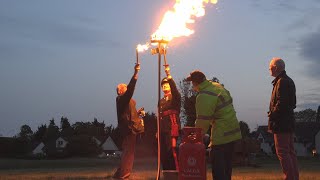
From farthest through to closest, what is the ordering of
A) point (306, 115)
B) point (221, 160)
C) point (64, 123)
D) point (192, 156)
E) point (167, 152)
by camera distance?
point (306, 115), point (64, 123), point (167, 152), point (221, 160), point (192, 156)

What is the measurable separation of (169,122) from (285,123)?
2584mm

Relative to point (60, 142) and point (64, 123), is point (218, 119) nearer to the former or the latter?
point (60, 142)

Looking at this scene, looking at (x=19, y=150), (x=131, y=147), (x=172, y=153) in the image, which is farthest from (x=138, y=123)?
(x=19, y=150)

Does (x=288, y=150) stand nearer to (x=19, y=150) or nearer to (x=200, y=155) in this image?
(x=200, y=155)

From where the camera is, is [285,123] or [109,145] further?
[109,145]

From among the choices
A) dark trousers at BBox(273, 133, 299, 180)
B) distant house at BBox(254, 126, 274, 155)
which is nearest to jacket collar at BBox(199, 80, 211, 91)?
dark trousers at BBox(273, 133, 299, 180)

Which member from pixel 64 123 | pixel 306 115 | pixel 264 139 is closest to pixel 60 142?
pixel 64 123

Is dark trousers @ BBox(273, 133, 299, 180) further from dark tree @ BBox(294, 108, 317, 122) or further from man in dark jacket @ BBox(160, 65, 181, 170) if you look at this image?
dark tree @ BBox(294, 108, 317, 122)

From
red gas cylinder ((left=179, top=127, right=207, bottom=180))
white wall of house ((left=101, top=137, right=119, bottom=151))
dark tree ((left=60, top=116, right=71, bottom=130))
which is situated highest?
dark tree ((left=60, top=116, right=71, bottom=130))

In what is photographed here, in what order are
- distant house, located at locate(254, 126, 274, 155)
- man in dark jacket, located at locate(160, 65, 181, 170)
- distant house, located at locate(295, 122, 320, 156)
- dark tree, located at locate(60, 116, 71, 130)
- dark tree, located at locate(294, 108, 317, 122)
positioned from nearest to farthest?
man in dark jacket, located at locate(160, 65, 181, 170), distant house, located at locate(295, 122, 320, 156), distant house, located at locate(254, 126, 274, 155), dark tree, located at locate(60, 116, 71, 130), dark tree, located at locate(294, 108, 317, 122)

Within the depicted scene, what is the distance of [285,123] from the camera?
29.7 ft

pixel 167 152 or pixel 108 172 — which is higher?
pixel 167 152

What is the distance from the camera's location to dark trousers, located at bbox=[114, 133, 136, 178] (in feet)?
38.2

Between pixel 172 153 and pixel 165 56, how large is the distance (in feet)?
6.61
